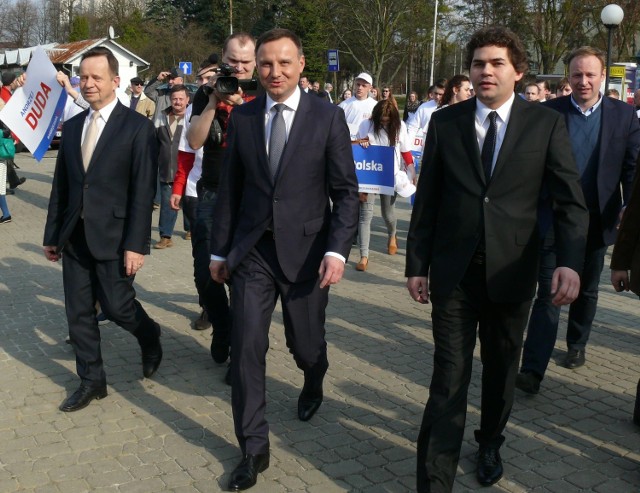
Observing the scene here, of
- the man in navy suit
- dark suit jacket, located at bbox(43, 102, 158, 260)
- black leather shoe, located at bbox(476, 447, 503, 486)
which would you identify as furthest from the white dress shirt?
dark suit jacket, located at bbox(43, 102, 158, 260)

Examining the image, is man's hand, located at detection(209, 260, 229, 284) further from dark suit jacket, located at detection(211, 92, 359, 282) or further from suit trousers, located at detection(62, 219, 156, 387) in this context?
suit trousers, located at detection(62, 219, 156, 387)

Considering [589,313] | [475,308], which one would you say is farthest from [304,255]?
[589,313]

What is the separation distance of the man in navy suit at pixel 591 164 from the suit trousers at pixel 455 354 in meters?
1.43

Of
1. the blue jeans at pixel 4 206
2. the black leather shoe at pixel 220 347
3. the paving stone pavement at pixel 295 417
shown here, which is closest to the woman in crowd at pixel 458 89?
the paving stone pavement at pixel 295 417

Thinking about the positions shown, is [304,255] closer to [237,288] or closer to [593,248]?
[237,288]

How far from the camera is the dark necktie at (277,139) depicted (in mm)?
4109

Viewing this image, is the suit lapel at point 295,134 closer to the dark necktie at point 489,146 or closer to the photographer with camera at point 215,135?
the photographer with camera at point 215,135

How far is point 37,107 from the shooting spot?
6191 mm

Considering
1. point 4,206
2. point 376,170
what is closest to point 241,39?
point 376,170

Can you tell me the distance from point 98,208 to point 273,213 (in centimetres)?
140

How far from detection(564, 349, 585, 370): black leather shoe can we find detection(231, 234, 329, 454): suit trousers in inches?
87.1

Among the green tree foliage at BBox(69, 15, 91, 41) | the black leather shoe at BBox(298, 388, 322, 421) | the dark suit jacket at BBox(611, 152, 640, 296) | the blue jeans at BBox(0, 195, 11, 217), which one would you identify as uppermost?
the green tree foliage at BBox(69, 15, 91, 41)

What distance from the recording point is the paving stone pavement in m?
4.07

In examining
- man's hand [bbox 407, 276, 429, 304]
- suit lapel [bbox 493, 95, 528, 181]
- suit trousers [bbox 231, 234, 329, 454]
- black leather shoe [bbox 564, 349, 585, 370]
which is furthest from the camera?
black leather shoe [bbox 564, 349, 585, 370]
